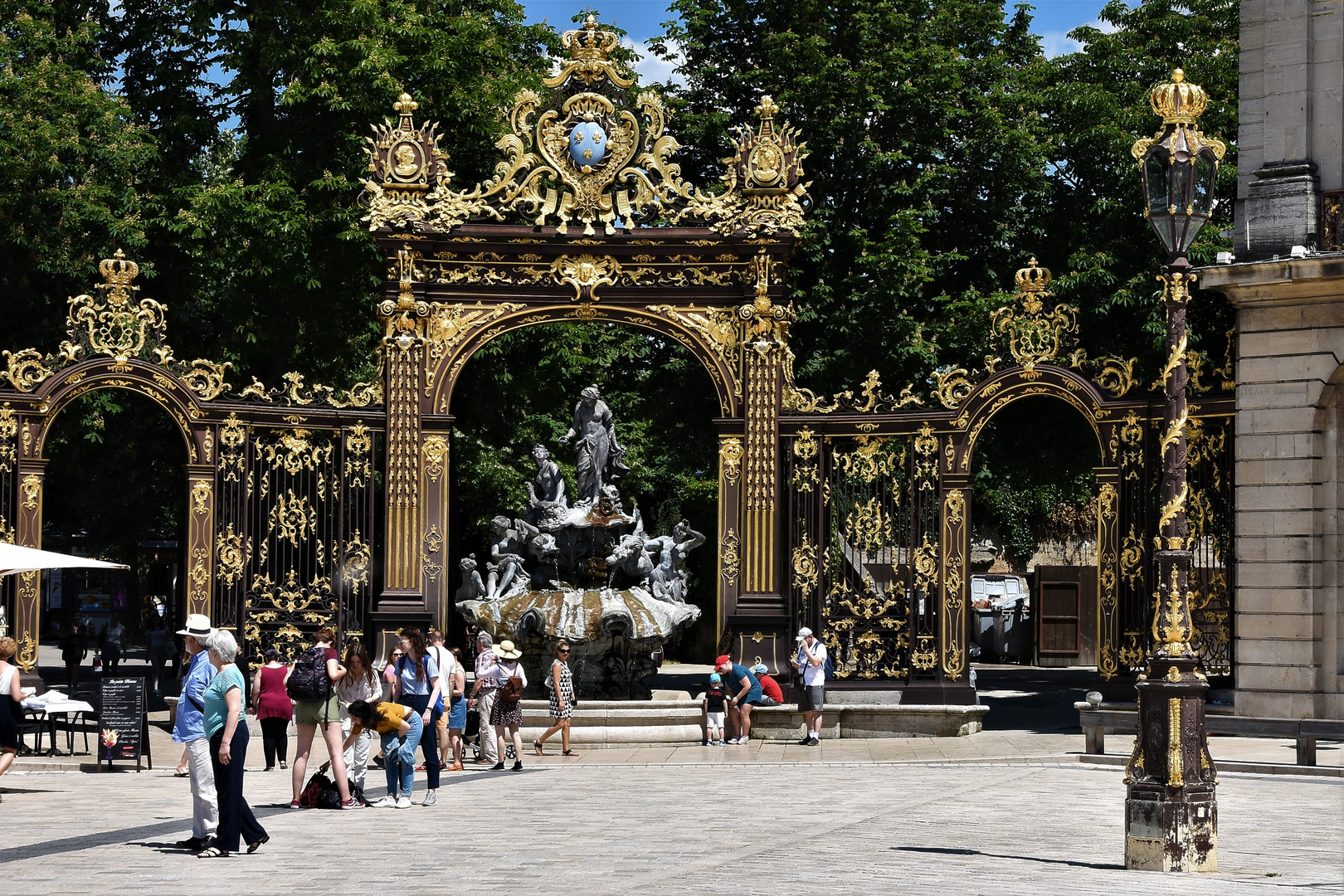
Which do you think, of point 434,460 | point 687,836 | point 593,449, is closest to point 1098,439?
point 593,449

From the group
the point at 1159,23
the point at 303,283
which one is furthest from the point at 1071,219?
the point at 303,283

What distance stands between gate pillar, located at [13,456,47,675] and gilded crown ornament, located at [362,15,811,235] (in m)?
4.87

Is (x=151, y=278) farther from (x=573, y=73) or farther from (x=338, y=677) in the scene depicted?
(x=338, y=677)

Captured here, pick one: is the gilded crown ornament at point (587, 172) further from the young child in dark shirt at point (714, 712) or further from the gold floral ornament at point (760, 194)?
the young child in dark shirt at point (714, 712)

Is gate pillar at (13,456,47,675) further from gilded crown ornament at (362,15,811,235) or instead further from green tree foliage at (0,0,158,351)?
green tree foliage at (0,0,158,351)

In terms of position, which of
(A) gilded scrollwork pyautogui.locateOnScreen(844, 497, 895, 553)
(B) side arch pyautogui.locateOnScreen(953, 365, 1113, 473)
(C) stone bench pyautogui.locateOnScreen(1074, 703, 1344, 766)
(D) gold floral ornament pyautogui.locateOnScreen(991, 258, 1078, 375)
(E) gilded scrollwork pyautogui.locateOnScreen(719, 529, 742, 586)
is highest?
(D) gold floral ornament pyautogui.locateOnScreen(991, 258, 1078, 375)

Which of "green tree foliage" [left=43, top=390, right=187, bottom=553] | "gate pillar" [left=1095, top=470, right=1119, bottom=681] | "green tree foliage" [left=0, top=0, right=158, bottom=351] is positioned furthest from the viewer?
"green tree foliage" [left=43, top=390, right=187, bottom=553]

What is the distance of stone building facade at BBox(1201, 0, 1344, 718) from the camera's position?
18688 millimetres

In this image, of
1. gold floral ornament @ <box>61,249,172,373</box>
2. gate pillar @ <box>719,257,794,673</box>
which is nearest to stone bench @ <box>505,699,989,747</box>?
gate pillar @ <box>719,257,794,673</box>

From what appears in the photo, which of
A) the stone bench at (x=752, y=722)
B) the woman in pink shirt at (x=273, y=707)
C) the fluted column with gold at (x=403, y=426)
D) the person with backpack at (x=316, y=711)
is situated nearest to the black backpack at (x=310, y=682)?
the person with backpack at (x=316, y=711)

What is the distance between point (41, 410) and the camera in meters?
21.1

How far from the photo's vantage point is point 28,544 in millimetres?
20875

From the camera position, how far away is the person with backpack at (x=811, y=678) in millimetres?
21000

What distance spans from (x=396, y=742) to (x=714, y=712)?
277 inches
